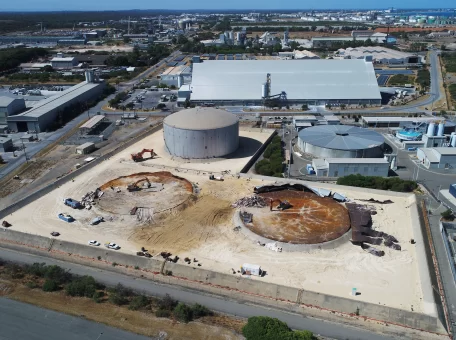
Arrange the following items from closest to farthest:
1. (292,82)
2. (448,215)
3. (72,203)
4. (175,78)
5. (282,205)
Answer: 1. (448,215)
2. (282,205)
3. (72,203)
4. (292,82)
5. (175,78)

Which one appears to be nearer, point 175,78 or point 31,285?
point 31,285

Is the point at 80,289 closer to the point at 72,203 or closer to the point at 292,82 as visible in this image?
the point at 72,203

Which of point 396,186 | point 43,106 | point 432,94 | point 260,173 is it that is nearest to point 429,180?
point 396,186

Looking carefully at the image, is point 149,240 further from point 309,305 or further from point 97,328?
point 309,305

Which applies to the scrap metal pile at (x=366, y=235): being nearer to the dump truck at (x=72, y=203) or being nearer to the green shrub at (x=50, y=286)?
the green shrub at (x=50, y=286)

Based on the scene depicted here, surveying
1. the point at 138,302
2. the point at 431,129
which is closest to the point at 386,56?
the point at 431,129

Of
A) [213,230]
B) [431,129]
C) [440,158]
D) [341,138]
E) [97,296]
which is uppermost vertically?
[431,129]

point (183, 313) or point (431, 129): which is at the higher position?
point (431, 129)

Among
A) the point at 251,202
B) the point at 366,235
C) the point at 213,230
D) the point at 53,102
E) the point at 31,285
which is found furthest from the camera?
the point at 53,102
